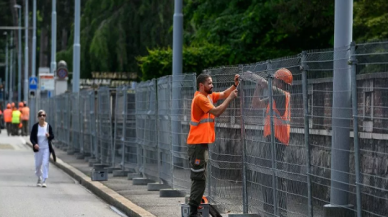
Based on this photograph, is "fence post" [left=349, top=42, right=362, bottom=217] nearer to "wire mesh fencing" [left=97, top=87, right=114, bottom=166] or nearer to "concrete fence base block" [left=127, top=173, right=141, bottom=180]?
"concrete fence base block" [left=127, top=173, right=141, bottom=180]

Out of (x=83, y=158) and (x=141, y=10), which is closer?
(x=83, y=158)

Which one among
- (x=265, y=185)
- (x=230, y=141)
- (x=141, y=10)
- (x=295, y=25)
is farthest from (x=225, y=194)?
(x=141, y=10)

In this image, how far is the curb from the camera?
47.2 ft

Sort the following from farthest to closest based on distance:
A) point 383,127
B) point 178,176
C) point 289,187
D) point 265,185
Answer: point 178,176 < point 265,185 < point 289,187 < point 383,127

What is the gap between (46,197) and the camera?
18.2 meters

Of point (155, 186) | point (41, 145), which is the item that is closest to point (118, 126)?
point (41, 145)

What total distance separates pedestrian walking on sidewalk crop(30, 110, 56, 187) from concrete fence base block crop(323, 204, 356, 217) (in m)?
12.2

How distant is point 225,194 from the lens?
515 inches

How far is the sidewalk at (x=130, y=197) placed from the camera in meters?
14.3

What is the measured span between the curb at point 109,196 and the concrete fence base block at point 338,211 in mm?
4340

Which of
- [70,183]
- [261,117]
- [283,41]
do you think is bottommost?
[70,183]

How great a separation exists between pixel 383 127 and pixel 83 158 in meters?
22.5

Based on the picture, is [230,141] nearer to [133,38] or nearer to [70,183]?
[70,183]

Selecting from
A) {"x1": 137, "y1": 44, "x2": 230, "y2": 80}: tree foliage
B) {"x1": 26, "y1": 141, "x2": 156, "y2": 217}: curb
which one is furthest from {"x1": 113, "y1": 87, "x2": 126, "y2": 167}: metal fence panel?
{"x1": 137, "y1": 44, "x2": 230, "y2": 80}: tree foliage
